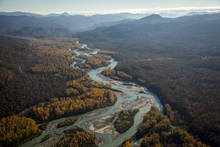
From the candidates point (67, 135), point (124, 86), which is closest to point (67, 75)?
point (124, 86)

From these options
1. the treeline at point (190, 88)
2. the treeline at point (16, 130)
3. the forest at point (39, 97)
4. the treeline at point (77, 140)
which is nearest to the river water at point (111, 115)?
the treeline at point (16, 130)

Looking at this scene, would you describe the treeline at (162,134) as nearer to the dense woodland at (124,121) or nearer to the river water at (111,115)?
the river water at (111,115)

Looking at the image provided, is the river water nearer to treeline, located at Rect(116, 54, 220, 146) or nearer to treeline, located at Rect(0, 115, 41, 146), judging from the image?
treeline, located at Rect(0, 115, 41, 146)

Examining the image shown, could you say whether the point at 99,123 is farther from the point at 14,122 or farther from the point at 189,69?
the point at 189,69

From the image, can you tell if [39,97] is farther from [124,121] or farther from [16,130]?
[124,121]

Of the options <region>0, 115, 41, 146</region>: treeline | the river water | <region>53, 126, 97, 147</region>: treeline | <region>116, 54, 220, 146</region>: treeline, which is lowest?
the river water

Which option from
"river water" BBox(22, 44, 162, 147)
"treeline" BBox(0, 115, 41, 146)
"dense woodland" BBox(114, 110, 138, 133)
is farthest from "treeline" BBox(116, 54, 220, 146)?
"treeline" BBox(0, 115, 41, 146)
